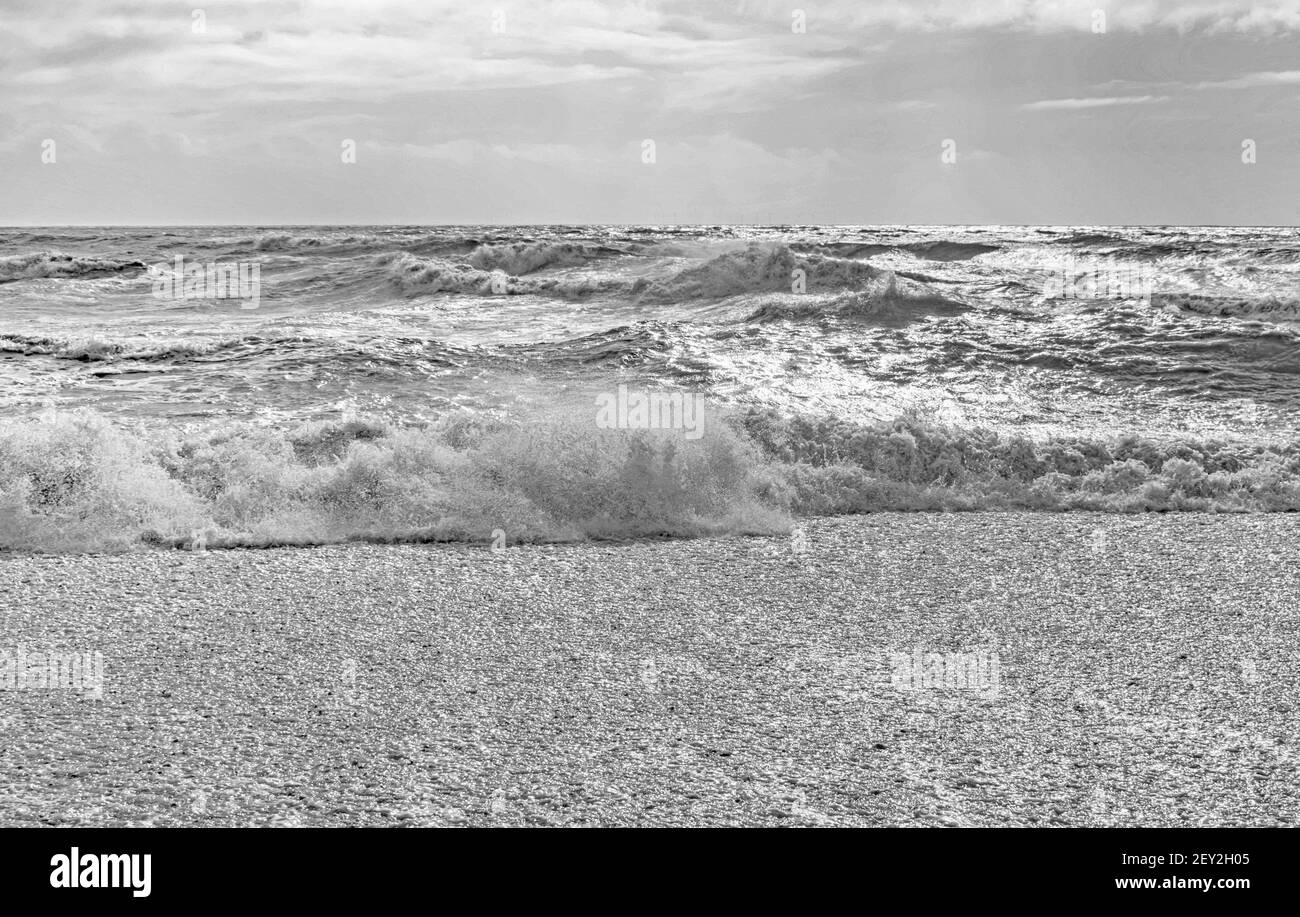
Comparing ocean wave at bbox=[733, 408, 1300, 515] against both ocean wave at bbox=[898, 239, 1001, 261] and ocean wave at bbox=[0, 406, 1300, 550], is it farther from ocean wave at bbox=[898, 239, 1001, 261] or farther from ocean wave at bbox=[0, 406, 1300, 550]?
ocean wave at bbox=[898, 239, 1001, 261]

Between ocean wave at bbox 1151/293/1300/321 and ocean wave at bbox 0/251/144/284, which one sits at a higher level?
ocean wave at bbox 0/251/144/284

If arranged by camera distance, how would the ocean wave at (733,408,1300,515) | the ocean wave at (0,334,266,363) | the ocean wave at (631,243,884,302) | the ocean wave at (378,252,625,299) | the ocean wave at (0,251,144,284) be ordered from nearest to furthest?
the ocean wave at (733,408,1300,515)
the ocean wave at (0,334,266,363)
the ocean wave at (631,243,884,302)
the ocean wave at (378,252,625,299)
the ocean wave at (0,251,144,284)

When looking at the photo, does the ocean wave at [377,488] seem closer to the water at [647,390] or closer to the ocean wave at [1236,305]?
the water at [647,390]

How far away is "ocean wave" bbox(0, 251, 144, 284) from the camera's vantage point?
23000 mm

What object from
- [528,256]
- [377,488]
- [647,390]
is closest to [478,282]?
[528,256]

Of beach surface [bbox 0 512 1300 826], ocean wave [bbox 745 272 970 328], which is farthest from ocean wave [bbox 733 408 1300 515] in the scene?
ocean wave [bbox 745 272 970 328]

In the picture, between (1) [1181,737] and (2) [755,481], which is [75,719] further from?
(2) [755,481]

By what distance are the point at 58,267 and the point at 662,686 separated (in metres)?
23.5

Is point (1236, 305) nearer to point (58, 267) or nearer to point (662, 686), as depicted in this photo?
point (662, 686)

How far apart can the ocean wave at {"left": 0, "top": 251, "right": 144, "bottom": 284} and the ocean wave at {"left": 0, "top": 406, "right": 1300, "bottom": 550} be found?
16.8 meters

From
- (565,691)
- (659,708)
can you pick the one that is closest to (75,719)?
(565,691)

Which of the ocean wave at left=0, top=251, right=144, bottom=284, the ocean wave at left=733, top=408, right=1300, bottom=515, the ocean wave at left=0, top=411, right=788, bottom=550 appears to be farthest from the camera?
the ocean wave at left=0, top=251, right=144, bottom=284

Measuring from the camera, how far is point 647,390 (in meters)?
10.5

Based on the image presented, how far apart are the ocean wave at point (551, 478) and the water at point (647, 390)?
23mm
